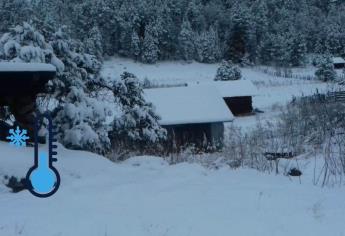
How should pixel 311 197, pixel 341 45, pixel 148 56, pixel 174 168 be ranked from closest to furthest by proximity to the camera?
pixel 311 197 → pixel 174 168 → pixel 148 56 → pixel 341 45

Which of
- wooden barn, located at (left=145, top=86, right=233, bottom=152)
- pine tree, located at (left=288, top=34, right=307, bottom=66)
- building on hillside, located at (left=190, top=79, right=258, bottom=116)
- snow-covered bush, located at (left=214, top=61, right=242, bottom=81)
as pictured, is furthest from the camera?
pine tree, located at (left=288, top=34, right=307, bottom=66)

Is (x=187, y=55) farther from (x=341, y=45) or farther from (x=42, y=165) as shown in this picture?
(x=42, y=165)

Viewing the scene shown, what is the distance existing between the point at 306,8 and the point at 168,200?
99698mm

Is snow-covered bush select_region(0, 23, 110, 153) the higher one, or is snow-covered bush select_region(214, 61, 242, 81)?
snow-covered bush select_region(214, 61, 242, 81)

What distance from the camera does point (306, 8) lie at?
98562mm

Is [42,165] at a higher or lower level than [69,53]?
lower

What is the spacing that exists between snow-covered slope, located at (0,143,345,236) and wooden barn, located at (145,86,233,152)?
1778cm

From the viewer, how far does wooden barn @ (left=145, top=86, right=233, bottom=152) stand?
25.0m

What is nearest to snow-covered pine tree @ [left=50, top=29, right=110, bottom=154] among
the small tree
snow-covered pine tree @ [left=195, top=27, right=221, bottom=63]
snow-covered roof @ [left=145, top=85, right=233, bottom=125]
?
snow-covered roof @ [left=145, top=85, right=233, bottom=125]

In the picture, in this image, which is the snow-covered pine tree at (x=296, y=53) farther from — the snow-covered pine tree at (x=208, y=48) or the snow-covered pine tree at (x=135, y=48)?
the snow-covered pine tree at (x=135, y=48)

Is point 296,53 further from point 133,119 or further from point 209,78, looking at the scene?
point 133,119

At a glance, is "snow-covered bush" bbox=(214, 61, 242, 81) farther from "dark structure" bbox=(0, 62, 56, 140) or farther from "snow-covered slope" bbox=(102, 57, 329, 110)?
"dark structure" bbox=(0, 62, 56, 140)

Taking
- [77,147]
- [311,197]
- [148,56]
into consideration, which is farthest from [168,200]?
[148,56]

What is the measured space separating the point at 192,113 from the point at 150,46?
1896 inches
